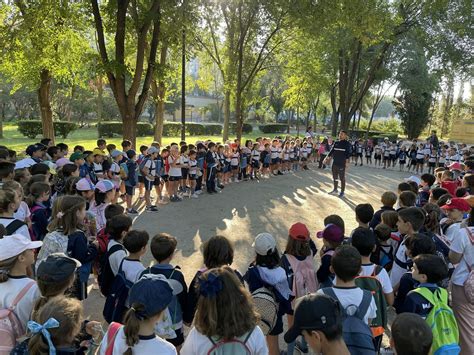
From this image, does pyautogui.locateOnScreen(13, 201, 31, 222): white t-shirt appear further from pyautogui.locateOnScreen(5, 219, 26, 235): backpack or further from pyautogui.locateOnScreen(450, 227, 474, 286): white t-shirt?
pyautogui.locateOnScreen(450, 227, 474, 286): white t-shirt

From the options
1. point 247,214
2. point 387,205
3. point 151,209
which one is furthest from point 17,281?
Result: point 247,214

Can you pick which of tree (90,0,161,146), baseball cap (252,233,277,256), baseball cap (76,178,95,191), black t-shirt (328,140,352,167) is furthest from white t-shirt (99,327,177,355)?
tree (90,0,161,146)

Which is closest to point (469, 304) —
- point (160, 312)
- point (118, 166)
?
point (160, 312)

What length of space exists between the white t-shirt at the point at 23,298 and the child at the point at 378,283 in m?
2.71

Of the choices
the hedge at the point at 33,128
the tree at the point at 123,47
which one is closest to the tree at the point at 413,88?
the tree at the point at 123,47

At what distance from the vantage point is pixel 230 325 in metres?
2.23

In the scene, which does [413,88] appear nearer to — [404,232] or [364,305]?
[404,232]

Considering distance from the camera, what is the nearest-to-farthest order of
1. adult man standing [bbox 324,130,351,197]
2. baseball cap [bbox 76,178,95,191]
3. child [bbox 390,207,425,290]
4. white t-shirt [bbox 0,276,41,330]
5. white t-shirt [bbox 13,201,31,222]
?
1. white t-shirt [bbox 0,276,41,330]
2. child [bbox 390,207,425,290]
3. white t-shirt [bbox 13,201,31,222]
4. baseball cap [bbox 76,178,95,191]
5. adult man standing [bbox 324,130,351,197]

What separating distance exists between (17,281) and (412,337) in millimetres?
2854

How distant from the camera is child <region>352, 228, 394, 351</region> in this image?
3.14 m

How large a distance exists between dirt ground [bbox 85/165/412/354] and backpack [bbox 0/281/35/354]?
2.21 meters

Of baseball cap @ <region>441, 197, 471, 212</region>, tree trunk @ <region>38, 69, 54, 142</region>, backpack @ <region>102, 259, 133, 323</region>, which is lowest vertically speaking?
backpack @ <region>102, 259, 133, 323</region>

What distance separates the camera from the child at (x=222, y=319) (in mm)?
2234

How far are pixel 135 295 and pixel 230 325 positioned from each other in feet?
2.08
